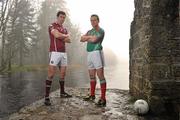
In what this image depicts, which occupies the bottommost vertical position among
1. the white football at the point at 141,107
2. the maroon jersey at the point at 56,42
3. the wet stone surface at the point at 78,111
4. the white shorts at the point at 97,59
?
the wet stone surface at the point at 78,111

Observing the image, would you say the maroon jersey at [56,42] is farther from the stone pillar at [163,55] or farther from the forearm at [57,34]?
the stone pillar at [163,55]

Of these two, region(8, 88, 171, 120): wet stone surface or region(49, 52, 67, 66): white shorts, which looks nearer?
region(8, 88, 171, 120): wet stone surface

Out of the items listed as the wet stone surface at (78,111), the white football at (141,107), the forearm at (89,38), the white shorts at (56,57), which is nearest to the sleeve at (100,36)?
the forearm at (89,38)

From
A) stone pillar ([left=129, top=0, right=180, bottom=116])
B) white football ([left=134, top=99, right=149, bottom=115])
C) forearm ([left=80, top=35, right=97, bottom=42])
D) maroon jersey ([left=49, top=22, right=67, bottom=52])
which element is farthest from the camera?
maroon jersey ([left=49, top=22, right=67, bottom=52])

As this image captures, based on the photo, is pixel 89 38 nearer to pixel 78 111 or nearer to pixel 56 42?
pixel 56 42

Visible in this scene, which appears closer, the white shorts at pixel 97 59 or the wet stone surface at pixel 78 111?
the wet stone surface at pixel 78 111

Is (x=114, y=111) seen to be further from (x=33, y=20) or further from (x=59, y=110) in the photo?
(x=33, y=20)

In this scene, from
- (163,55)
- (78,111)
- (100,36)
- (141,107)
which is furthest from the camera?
(100,36)

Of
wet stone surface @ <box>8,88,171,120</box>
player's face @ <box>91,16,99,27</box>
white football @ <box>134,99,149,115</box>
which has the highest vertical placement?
player's face @ <box>91,16,99,27</box>

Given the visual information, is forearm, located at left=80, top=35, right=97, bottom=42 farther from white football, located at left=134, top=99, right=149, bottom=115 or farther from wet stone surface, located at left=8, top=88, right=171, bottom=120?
white football, located at left=134, top=99, right=149, bottom=115

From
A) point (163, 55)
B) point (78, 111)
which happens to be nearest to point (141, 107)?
point (163, 55)

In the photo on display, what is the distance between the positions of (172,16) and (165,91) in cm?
154

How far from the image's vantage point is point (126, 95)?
829cm

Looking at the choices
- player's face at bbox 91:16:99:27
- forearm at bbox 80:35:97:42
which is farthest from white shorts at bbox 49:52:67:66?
player's face at bbox 91:16:99:27
